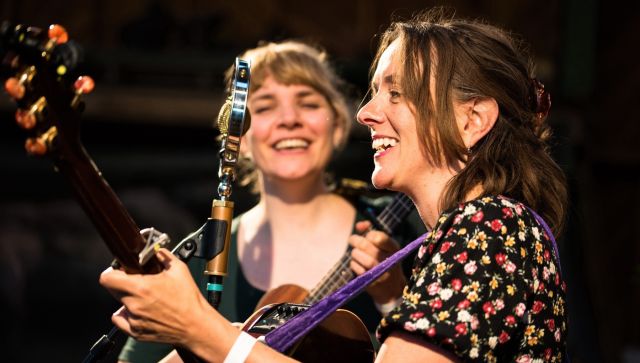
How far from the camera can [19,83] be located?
1.67 meters

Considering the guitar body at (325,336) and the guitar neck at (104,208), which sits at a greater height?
the guitar neck at (104,208)

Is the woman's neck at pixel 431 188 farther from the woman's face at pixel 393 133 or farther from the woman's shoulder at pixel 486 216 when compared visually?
the woman's shoulder at pixel 486 216

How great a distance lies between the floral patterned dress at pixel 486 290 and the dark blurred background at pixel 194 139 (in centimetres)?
262

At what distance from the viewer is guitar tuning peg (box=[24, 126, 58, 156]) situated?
1677 mm

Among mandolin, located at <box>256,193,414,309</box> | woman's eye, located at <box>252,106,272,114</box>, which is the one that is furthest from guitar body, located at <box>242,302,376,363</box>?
woman's eye, located at <box>252,106,272,114</box>

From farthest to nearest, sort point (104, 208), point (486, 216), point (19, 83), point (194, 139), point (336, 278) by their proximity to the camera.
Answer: point (194, 139) → point (336, 278) → point (486, 216) → point (104, 208) → point (19, 83)

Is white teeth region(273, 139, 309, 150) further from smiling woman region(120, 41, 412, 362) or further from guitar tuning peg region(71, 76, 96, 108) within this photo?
guitar tuning peg region(71, 76, 96, 108)

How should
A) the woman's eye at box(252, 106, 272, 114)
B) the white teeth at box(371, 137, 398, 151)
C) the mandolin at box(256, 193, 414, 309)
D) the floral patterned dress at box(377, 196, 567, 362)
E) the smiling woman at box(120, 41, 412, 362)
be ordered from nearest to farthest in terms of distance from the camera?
the floral patterned dress at box(377, 196, 567, 362), the white teeth at box(371, 137, 398, 151), the mandolin at box(256, 193, 414, 309), the smiling woman at box(120, 41, 412, 362), the woman's eye at box(252, 106, 272, 114)

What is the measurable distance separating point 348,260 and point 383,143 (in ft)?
3.35

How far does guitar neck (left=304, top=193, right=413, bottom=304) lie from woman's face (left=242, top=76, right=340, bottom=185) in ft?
1.24

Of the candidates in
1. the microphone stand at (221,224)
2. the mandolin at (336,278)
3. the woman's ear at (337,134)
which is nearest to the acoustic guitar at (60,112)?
the microphone stand at (221,224)

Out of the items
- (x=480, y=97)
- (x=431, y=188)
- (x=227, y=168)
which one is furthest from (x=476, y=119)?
(x=227, y=168)

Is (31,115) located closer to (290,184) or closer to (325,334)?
(325,334)

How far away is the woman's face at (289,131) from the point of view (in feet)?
11.2
